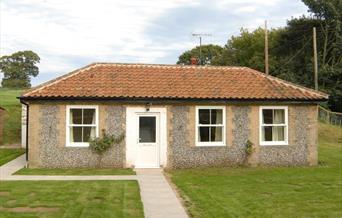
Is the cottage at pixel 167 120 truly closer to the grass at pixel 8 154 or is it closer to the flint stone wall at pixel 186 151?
the flint stone wall at pixel 186 151

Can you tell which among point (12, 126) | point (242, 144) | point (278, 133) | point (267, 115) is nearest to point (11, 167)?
point (242, 144)

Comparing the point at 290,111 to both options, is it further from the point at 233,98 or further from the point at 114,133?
the point at 114,133

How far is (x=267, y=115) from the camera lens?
20.5 m

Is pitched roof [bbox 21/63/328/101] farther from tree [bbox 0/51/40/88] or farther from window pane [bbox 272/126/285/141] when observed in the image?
tree [bbox 0/51/40/88]

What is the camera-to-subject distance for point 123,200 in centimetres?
1182

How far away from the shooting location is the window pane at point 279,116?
20.5 metres

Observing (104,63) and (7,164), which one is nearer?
(7,164)

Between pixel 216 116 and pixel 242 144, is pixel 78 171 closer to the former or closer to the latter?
pixel 216 116

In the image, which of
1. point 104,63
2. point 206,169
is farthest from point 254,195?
point 104,63

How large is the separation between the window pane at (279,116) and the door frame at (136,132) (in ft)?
15.5

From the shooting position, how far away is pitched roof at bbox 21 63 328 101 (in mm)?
19156

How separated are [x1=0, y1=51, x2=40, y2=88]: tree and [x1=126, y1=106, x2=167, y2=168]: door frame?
81.0 m

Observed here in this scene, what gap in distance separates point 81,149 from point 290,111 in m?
8.70

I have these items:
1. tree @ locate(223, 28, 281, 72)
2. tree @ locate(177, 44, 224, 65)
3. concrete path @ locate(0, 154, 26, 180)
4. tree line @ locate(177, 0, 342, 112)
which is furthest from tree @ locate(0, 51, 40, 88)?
concrete path @ locate(0, 154, 26, 180)
